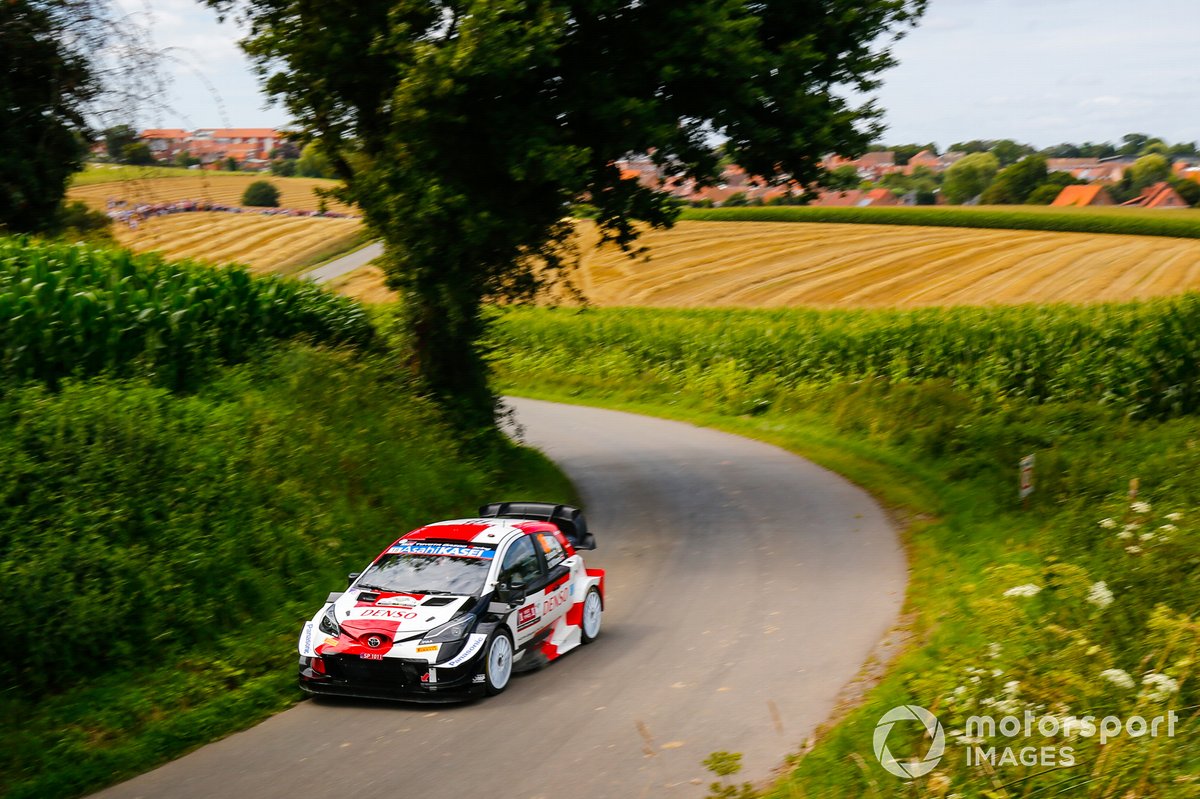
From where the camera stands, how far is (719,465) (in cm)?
2738

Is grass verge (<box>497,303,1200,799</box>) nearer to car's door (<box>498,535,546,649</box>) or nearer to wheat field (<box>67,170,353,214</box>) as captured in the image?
car's door (<box>498,535,546,649</box>)

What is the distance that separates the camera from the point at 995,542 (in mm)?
18141

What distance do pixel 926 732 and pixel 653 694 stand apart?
3797mm

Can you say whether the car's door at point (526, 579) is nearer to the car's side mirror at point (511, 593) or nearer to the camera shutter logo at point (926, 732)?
the car's side mirror at point (511, 593)

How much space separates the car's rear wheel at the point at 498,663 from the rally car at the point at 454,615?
11 millimetres

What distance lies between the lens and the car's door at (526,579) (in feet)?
43.3

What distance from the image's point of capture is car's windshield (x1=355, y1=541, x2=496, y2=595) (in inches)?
514

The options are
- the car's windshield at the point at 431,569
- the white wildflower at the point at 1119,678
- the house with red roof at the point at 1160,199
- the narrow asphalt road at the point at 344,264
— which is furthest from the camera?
the house with red roof at the point at 1160,199

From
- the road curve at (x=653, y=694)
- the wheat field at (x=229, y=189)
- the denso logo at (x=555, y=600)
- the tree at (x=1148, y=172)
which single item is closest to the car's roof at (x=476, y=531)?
the denso logo at (x=555, y=600)

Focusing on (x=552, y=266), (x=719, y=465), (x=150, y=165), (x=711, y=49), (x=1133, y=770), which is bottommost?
(x=719, y=465)

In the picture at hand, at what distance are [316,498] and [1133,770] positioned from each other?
39.6ft

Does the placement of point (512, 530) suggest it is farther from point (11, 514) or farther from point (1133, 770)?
point (1133, 770)

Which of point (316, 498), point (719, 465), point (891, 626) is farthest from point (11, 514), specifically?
point (719, 465)

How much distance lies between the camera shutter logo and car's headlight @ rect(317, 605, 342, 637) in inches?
219
